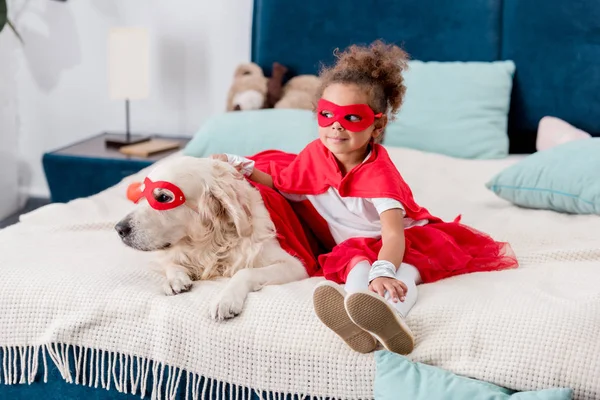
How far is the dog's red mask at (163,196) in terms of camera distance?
1.64 metres

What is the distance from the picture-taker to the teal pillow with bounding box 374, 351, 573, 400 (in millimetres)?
1343

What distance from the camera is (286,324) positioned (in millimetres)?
1521

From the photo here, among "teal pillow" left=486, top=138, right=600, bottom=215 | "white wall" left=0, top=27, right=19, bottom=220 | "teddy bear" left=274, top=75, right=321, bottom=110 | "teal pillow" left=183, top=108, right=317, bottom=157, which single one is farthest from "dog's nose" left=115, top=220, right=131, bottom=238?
"white wall" left=0, top=27, right=19, bottom=220

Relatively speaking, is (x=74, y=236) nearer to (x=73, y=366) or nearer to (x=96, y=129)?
(x=73, y=366)

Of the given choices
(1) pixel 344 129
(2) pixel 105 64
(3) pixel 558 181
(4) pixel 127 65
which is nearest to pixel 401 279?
(1) pixel 344 129

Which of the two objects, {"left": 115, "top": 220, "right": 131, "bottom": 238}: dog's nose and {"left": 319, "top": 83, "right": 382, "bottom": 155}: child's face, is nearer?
{"left": 115, "top": 220, "right": 131, "bottom": 238}: dog's nose

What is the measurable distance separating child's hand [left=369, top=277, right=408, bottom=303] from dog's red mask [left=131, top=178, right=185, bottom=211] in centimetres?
48

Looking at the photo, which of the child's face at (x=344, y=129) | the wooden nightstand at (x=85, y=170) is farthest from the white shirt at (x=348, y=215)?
the wooden nightstand at (x=85, y=170)

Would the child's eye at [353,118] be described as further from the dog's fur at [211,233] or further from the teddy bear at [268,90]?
the teddy bear at [268,90]

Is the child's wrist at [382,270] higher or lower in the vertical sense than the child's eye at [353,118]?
lower

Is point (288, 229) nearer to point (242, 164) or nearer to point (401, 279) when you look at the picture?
point (242, 164)

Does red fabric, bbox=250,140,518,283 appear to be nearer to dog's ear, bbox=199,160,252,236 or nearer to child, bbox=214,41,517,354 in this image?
child, bbox=214,41,517,354

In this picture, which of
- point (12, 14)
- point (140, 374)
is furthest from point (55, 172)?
point (140, 374)

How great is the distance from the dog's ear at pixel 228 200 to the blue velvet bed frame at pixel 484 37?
1686 millimetres
